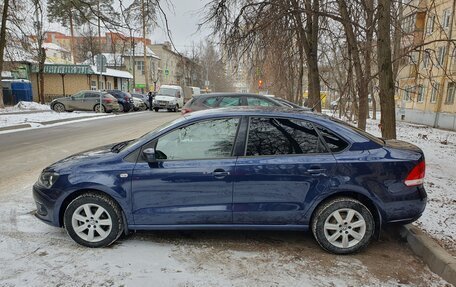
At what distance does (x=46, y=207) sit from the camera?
382 cm

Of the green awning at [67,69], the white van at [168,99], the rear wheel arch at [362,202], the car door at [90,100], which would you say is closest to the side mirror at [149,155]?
the rear wheel arch at [362,202]

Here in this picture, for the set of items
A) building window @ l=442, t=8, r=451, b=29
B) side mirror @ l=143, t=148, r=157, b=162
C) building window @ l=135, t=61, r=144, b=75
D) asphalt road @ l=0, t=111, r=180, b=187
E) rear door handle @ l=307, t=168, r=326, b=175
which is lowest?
asphalt road @ l=0, t=111, r=180, b=187

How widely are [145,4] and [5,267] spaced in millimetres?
6253

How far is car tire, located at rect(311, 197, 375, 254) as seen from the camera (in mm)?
3652

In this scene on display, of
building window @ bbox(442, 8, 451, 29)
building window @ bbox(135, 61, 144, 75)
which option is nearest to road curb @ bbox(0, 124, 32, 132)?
building window @ bbox(442, 8, 451, 29)

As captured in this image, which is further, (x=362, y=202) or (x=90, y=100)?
(x=90, y=100)

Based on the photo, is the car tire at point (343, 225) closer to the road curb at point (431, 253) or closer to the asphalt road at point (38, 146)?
the road curb at point (431, 253)

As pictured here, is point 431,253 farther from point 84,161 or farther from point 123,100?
point 123,100

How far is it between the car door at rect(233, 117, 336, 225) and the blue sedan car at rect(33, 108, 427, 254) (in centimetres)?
1

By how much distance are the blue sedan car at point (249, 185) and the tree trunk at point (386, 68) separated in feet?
11.3

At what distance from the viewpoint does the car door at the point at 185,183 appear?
3631 millimetres

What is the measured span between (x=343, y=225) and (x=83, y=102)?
2396cm

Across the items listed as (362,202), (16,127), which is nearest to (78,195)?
(362,202)

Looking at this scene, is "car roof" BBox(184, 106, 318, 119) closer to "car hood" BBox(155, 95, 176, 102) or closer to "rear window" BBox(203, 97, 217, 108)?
"rear window" BBox(203, 97, 217, 108)
